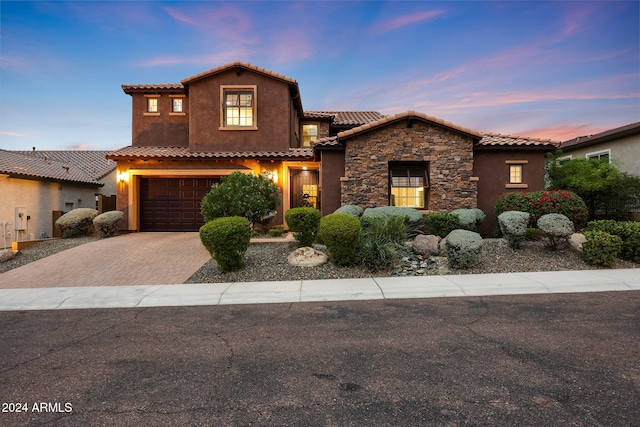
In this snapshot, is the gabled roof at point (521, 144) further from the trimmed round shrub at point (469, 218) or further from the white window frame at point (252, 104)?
the white window frame at point (252, 104)

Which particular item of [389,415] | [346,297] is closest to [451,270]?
[346,297]

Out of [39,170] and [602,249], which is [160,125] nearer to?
[39,170]

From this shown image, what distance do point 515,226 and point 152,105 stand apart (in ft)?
62.7

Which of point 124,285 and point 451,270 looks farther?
point 451,270

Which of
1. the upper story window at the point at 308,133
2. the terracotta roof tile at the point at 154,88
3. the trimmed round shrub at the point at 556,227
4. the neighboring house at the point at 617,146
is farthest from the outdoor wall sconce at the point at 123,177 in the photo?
the neighboring house at the point at 617,146

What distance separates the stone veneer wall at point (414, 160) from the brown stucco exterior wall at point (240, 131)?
16.5ft

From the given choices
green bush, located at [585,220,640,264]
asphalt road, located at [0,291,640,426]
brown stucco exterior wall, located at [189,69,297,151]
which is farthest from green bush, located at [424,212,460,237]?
brown stucco exterior wall, located at [189,69,297,151]

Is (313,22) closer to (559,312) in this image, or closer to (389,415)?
(559,312)

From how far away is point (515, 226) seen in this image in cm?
928

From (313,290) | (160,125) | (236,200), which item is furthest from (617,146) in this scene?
(160,125)

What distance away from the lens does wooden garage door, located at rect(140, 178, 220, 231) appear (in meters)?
15.7

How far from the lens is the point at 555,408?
2.53 meters

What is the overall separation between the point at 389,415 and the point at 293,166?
557 inches

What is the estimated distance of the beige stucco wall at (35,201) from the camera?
527 inches
